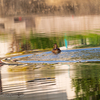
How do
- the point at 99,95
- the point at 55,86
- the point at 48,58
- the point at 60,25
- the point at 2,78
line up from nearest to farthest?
the point at 99,95, the point at 55,86, the point at 2,78, the point at 48,58, the point at 60,25

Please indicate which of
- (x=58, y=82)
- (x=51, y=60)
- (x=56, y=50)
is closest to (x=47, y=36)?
(x=56, y=50)

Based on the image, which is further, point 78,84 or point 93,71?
point 93,71

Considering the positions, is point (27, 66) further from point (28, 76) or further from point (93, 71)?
point (93, 71)

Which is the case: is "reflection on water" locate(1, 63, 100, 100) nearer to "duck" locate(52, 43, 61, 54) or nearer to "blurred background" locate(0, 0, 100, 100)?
"blurred background" locate(0, 0, 100, 100)

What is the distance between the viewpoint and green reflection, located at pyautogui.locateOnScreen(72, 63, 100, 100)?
4.24ft

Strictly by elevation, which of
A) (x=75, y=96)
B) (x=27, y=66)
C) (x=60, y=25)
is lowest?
(x=75, y=96)

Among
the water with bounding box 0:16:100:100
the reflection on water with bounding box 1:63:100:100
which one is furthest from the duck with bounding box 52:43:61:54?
the reflection on water with bounding box 1:63:100:100

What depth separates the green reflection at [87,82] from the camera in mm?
1293

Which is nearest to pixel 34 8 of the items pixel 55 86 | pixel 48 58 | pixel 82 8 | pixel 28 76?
pixel 82 8

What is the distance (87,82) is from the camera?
1.49 metres

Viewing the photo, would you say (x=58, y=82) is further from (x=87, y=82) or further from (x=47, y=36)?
(x=47, y=36)

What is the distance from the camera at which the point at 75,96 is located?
1.29m

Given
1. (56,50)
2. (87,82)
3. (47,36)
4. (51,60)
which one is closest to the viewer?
(87,82)

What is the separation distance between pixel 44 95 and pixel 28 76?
351 millimetres
